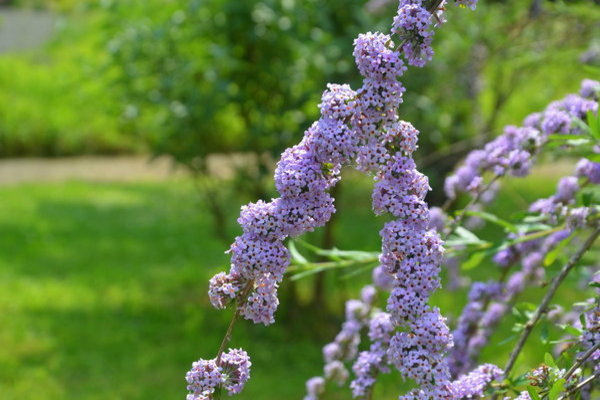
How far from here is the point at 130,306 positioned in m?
6.46

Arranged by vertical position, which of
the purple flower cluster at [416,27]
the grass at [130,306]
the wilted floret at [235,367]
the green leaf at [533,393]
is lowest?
the green leaf at [533,393]

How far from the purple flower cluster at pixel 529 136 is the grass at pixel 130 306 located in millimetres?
1702

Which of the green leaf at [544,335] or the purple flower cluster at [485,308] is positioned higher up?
the purple flower cluster at [485,308]

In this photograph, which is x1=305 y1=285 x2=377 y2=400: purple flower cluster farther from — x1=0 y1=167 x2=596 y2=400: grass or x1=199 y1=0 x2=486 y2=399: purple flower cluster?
x1=0 y1=167 x2=596 y2=400: grass

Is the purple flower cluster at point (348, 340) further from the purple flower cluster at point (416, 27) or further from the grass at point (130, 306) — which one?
the grass at point (130, 306)

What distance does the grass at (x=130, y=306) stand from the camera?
508cm

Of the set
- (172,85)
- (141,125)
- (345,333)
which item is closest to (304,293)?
(141,125)

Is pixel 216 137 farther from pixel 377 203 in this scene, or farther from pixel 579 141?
pixel 377 203

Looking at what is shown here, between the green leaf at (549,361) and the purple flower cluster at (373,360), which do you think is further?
the purple flower cluster at (373,360)

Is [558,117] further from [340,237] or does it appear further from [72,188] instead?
[72,188]

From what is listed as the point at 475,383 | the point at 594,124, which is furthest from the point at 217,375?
the point at 594,124

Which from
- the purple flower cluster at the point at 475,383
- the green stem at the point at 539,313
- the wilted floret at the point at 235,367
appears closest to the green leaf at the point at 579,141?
the green stem at the point at 539,313

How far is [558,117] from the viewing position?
1.69m

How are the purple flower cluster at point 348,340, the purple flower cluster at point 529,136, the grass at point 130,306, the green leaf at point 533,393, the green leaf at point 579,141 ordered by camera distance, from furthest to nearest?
the grass at point 130,306 → the purple flower cluster at point 348,340 → the purple flower cluster at point 529,136 → the green leaf at point 579,141 → the green leaf at point 533,393
